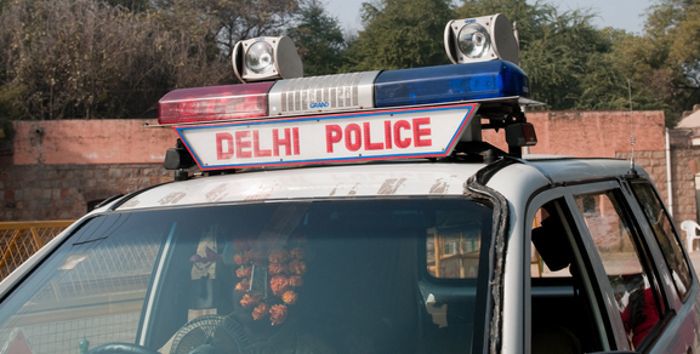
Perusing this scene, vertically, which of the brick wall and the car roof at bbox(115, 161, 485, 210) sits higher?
the car roof at bbox(115, 161, 485, 210)

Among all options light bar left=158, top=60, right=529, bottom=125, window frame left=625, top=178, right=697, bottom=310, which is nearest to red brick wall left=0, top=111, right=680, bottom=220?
window frame left=625, top=178, right=697, bottom=310

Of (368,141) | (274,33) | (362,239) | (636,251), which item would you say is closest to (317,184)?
(362,239)

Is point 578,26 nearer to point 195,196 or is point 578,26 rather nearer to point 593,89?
point 593,89

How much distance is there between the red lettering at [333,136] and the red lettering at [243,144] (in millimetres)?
283

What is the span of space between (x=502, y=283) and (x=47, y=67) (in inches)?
1021

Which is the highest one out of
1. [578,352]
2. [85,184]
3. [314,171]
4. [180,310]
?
[314,171]

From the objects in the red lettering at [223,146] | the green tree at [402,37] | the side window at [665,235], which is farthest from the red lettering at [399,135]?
the green tree at [402,37]

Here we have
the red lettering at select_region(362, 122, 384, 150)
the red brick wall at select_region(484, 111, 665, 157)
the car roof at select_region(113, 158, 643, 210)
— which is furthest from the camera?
the red brick wall at select_region(484, 111, 665, 157)

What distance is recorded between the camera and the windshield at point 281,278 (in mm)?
2260

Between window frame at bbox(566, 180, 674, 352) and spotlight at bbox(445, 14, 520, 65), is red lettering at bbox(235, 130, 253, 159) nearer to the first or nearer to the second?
spotlight at bbox(445, 14, 520, 65)

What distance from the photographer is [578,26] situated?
3712cm

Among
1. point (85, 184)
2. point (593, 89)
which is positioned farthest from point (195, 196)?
point (593, 89)

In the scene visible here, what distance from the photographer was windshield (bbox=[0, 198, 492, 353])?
2.26 meters

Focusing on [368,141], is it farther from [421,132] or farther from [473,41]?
[473,41]
